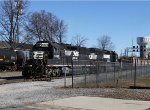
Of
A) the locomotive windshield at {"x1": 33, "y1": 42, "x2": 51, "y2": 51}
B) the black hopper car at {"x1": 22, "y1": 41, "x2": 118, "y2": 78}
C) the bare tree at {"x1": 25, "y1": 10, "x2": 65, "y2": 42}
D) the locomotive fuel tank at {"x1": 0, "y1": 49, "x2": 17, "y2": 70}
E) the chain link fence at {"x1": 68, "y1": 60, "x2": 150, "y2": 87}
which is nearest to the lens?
the chain link fence at {"x1": 68, "y1": 60, "x2": 150, "y2": 87}

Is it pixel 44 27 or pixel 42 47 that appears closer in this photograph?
pixel 42 47

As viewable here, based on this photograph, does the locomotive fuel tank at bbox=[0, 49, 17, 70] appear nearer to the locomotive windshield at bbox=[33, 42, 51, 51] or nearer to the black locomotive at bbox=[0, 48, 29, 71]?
the black locomotive at bbox=[0, 48, 29, 71]

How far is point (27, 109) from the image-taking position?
637 inches

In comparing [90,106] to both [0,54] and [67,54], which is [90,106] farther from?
[0,54]

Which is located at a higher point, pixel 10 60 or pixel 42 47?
pixel 42 47

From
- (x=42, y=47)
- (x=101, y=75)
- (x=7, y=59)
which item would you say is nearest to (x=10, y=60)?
(x=7, y=59)

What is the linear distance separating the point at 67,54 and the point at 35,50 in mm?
4922

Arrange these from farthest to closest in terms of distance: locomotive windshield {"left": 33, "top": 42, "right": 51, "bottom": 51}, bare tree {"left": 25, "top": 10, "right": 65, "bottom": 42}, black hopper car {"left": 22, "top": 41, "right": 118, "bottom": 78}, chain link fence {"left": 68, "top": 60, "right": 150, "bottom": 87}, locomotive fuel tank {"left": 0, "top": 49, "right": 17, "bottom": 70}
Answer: bare tree {"left": 25, "top": 10, "right": 65, "bottom": 42} < locomotive fuel tank {"left": 0, "top": 49, "right": 17, "bottom": 70} < locomotive windshield {"left": 33, "top": 42, "right": 51, "bottom": 51} < black hopper car {"left": 22, "top": 41, "right": 118, "bottom": 78} < chain link fence {"left": 68, "top": 60, "right": 150, "bottom": 87}

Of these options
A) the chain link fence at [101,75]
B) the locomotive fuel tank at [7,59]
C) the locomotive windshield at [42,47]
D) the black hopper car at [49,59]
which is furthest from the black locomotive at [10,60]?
the chain link fence at [101,75]

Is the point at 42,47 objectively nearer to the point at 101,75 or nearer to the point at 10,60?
the point at 101,75

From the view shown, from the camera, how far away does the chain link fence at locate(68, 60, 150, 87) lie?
3092cm

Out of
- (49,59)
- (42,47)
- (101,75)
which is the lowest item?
(101,75)

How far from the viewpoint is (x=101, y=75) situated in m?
35.6

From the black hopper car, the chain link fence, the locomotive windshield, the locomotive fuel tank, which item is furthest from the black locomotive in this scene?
the chain link fence
